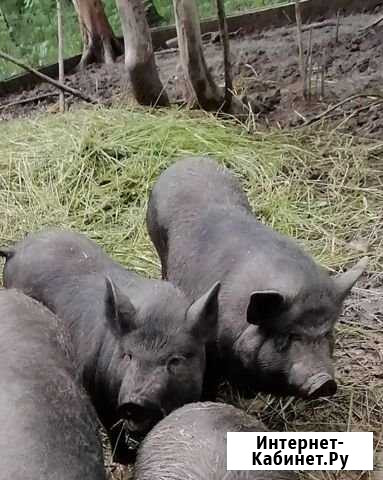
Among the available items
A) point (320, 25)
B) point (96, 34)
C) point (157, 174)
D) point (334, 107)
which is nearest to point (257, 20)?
point (320, 25)

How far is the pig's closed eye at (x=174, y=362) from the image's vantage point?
2.91 m

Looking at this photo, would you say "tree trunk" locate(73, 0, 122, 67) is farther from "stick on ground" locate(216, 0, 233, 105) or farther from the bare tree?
"stick on ground" locate(216, 0, 233, 105)

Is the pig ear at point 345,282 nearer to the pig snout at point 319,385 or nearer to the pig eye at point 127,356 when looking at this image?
the pig snout at point 319,385

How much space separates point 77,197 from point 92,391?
195 cm

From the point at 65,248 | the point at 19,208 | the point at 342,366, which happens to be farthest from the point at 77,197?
the point at 342,366

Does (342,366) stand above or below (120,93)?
below

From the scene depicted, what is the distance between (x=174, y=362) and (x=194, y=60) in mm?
2999

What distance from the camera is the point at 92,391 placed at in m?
3.24

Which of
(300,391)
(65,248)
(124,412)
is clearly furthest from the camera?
(65,248)

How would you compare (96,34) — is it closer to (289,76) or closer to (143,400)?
(289,76)

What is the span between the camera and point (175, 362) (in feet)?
9.61

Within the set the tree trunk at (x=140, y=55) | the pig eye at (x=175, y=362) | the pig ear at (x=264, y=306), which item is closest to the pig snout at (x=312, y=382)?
the pig ear at (x=264, y=306)

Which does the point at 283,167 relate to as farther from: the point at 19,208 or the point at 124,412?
the point at 124,412

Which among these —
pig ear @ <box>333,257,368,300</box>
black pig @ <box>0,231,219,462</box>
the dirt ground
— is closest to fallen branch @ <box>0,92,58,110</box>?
the dirt ground
